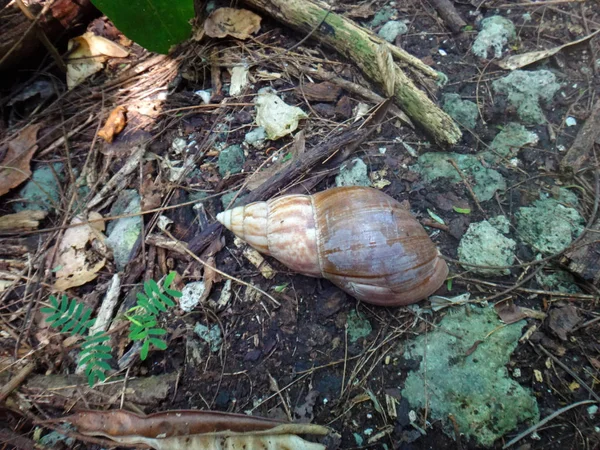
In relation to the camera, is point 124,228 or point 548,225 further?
point 124,228

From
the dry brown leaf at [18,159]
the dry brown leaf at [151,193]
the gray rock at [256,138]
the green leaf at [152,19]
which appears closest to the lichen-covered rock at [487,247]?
the gray rock at [256,138]

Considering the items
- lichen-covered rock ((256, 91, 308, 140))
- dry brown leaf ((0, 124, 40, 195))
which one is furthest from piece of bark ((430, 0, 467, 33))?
dry brown leaf ((0, 124, 40, 195))

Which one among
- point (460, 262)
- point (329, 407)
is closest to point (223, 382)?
point (329, 407)

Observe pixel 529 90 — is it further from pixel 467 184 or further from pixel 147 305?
pixel 147 305

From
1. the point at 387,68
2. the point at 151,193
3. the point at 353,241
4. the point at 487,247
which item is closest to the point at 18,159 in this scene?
the point at 151,193

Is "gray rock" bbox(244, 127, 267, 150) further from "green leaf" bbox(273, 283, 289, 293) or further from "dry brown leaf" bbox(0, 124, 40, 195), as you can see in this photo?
"dry brown leaf" bbox(0, 124, 40, 195)

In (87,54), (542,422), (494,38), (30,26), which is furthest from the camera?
(87,54)
